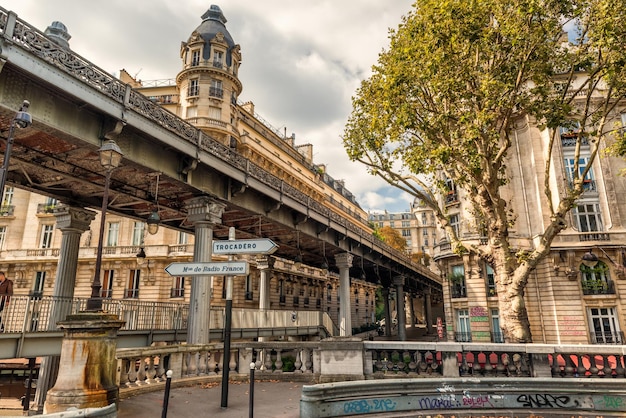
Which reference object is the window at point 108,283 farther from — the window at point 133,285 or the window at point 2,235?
the window at point 2,235

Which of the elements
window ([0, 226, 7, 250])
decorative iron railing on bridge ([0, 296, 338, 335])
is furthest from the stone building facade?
window ([0, 226, 7, 250])

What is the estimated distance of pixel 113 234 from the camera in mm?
33344

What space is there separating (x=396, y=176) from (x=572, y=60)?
25.0 feet

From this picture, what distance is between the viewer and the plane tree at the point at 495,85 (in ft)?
43.0

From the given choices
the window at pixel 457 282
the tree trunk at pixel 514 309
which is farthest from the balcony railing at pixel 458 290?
the tree trunk at pixel 514 309

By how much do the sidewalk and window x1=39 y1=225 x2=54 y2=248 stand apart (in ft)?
106

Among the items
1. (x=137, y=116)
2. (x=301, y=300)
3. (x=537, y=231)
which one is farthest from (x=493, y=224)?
(x=301, y=300)

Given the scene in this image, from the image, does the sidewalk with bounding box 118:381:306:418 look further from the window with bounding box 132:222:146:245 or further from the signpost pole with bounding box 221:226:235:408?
the window with bounding box 132:222:146:245

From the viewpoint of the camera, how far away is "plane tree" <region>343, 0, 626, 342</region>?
1309cm

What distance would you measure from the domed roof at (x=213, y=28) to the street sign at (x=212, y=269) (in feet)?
94.1

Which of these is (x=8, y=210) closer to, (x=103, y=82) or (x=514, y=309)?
(x=103, y=82)

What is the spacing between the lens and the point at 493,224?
1440 centimetres

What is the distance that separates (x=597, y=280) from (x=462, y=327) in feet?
30.2

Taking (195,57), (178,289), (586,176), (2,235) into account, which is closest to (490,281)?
(586,176)
